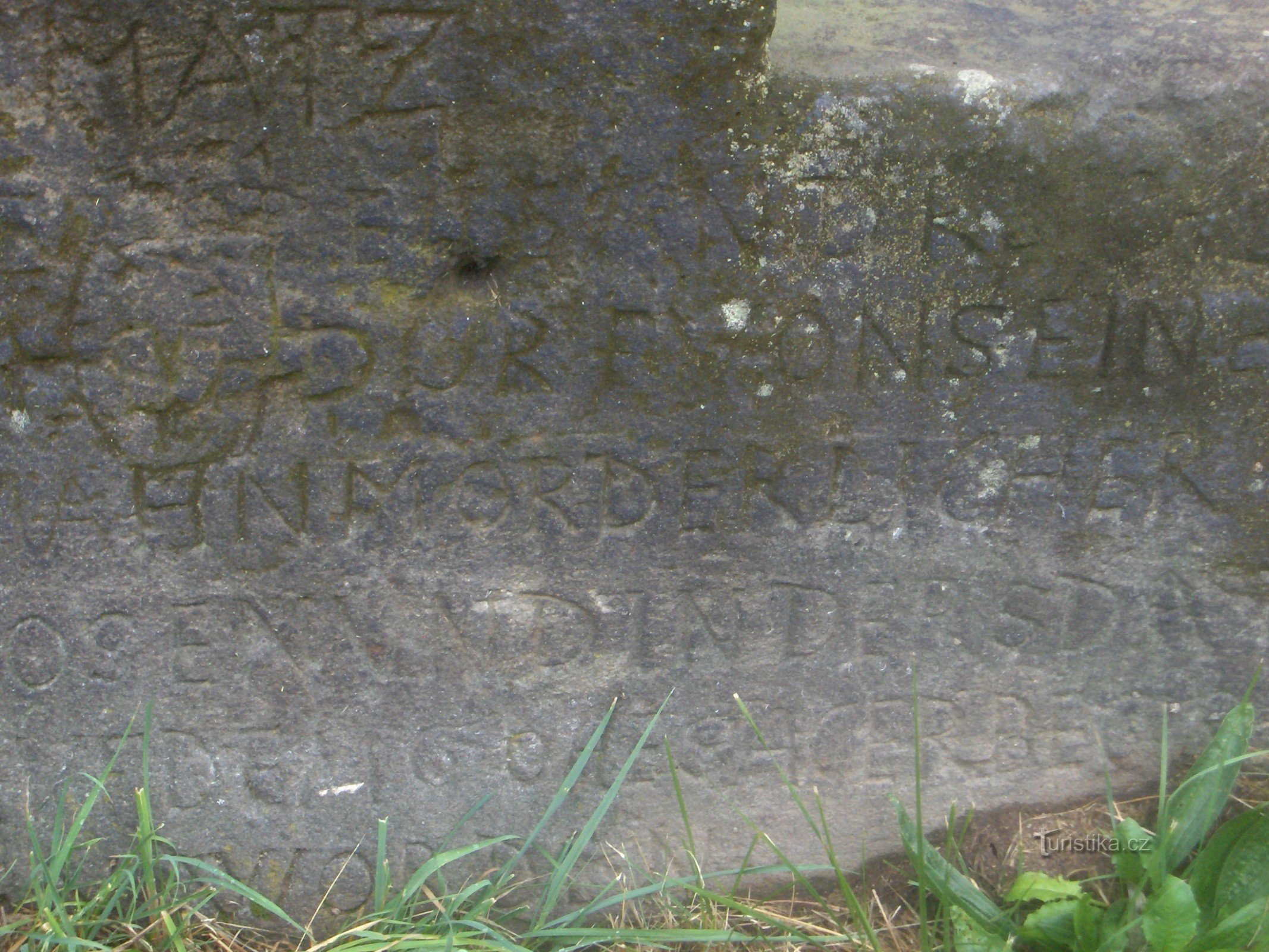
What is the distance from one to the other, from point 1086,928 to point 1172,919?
0.15 meters

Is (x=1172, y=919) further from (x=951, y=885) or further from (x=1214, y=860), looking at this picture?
(x=951, y=885)

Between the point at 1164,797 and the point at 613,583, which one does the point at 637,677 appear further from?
the point at 1164,797

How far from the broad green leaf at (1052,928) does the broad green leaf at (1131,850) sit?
111 mm

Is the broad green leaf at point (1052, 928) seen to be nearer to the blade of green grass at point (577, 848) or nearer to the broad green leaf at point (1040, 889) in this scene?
the broad green leaf at point (1040, 889)

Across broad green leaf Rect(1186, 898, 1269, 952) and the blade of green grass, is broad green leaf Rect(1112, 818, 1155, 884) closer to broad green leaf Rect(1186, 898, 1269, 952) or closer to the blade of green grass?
broad green leaf Rect(1186, 898, 1269, 952)

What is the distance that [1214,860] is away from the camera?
186cm

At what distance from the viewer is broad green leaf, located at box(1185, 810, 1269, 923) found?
183 centimetres

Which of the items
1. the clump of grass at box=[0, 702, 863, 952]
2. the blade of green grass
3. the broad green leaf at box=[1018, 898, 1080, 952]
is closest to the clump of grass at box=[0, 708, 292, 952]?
the clump of grass at box=[0, 702, 863, 952]

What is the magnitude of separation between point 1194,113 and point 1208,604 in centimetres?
88

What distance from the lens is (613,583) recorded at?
1873mm

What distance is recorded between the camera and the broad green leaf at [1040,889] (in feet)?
6.14

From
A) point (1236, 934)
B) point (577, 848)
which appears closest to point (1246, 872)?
point (1236, 934)

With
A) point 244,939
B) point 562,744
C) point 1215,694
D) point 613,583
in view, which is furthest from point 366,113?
point 1215,694

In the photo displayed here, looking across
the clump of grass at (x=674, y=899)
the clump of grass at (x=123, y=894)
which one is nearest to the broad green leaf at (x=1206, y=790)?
the clump of grass at (x=674, y=899)
